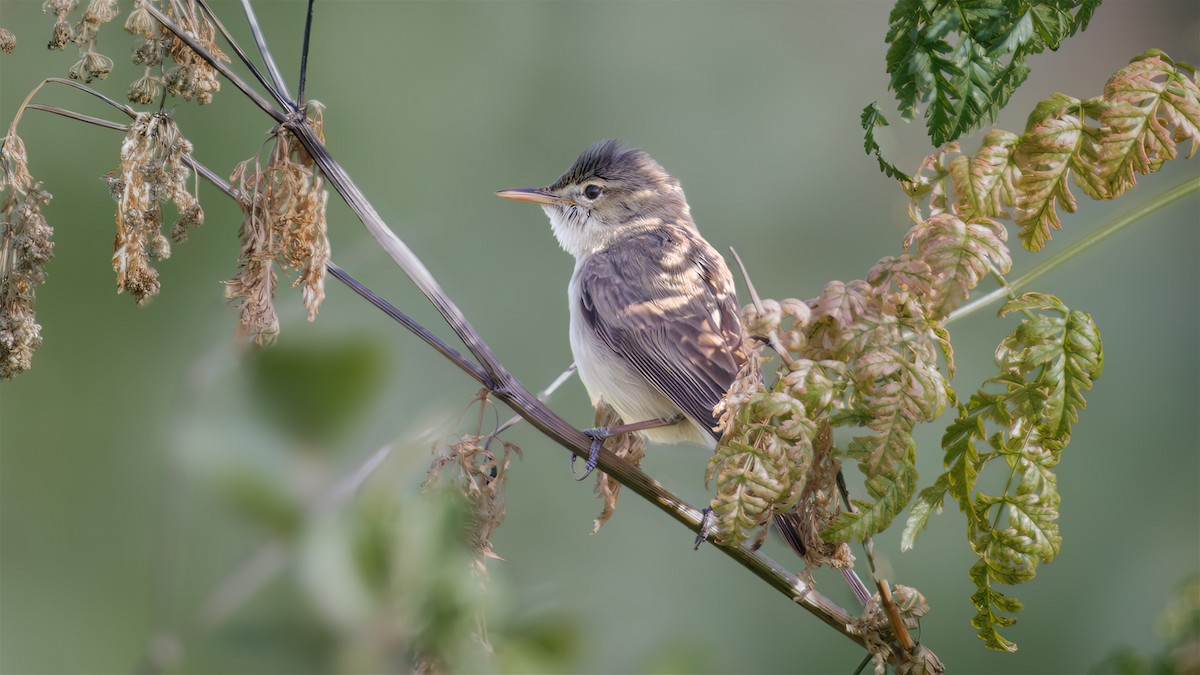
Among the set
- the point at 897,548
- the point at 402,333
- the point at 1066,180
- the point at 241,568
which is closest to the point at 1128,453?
the point at 897,548

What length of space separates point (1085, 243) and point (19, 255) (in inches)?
64.4

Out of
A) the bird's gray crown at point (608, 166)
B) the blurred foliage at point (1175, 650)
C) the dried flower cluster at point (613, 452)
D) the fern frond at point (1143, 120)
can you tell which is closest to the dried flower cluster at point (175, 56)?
the dried flower cluster at point (613, 452)

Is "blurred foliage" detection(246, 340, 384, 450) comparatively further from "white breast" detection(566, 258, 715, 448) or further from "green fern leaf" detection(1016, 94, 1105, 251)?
"white breast" detection(566, 258, 715, 448)

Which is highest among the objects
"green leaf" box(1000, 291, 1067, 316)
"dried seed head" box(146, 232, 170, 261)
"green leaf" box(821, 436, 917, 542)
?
"green leaf" box(1000, 291, 1067, 316)

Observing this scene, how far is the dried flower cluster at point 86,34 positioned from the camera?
1707mm

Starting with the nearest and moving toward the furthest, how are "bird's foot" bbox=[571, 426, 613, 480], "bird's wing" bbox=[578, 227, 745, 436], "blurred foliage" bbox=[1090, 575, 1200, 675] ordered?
"blurred foliage" bbox=[1090, 575, 1200, 675] → "bird's foot" bbox=[571, 426, 613, 480] → "bird's wing" bbox=[578, 227, 745, 436]

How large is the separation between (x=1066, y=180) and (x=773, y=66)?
4918 millimetres

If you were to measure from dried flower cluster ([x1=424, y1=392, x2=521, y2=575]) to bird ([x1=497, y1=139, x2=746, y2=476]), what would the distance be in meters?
0.71

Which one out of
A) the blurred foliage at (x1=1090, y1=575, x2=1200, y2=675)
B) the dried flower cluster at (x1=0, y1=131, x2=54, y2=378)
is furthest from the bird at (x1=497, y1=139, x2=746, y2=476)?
the blurred foliage at (x1=1090, y1=575, x2=1200, y2=675)

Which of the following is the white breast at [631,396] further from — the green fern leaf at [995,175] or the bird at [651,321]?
the green fern leaf at [995,175]

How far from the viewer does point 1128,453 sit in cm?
477

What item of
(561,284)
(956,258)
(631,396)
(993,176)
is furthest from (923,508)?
(561,284)

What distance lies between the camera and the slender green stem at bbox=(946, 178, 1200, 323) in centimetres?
145

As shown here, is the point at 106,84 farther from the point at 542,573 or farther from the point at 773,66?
the point at 773,66
